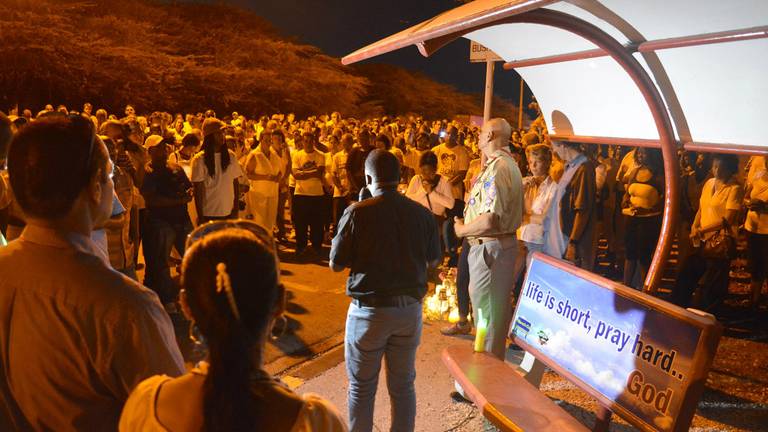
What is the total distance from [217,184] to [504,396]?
4580mm

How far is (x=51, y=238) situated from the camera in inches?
68.4

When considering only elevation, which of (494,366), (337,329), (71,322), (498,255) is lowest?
(337,329)

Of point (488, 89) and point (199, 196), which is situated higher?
point (488, 89)

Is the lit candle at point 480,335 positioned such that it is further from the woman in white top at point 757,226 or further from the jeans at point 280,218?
the jeans at point 280,218

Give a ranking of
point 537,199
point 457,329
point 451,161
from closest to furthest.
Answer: point 537,199 < point 457,329 < point 451,161

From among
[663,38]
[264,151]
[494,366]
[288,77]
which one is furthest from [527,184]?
[288,77]

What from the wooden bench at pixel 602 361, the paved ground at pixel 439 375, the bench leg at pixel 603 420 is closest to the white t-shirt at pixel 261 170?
the paved ground at pixel 439 375

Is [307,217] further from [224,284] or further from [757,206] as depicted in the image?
[224,284]

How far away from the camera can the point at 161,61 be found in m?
38.0

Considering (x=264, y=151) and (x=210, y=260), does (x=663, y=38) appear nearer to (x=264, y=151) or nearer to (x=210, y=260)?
(x=210, y=260)

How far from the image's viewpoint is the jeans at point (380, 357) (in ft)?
12.1

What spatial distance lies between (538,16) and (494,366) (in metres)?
2.33

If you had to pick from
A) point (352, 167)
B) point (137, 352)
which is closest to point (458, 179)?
point (352, 167)

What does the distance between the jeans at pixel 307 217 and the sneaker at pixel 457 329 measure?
3.85m
